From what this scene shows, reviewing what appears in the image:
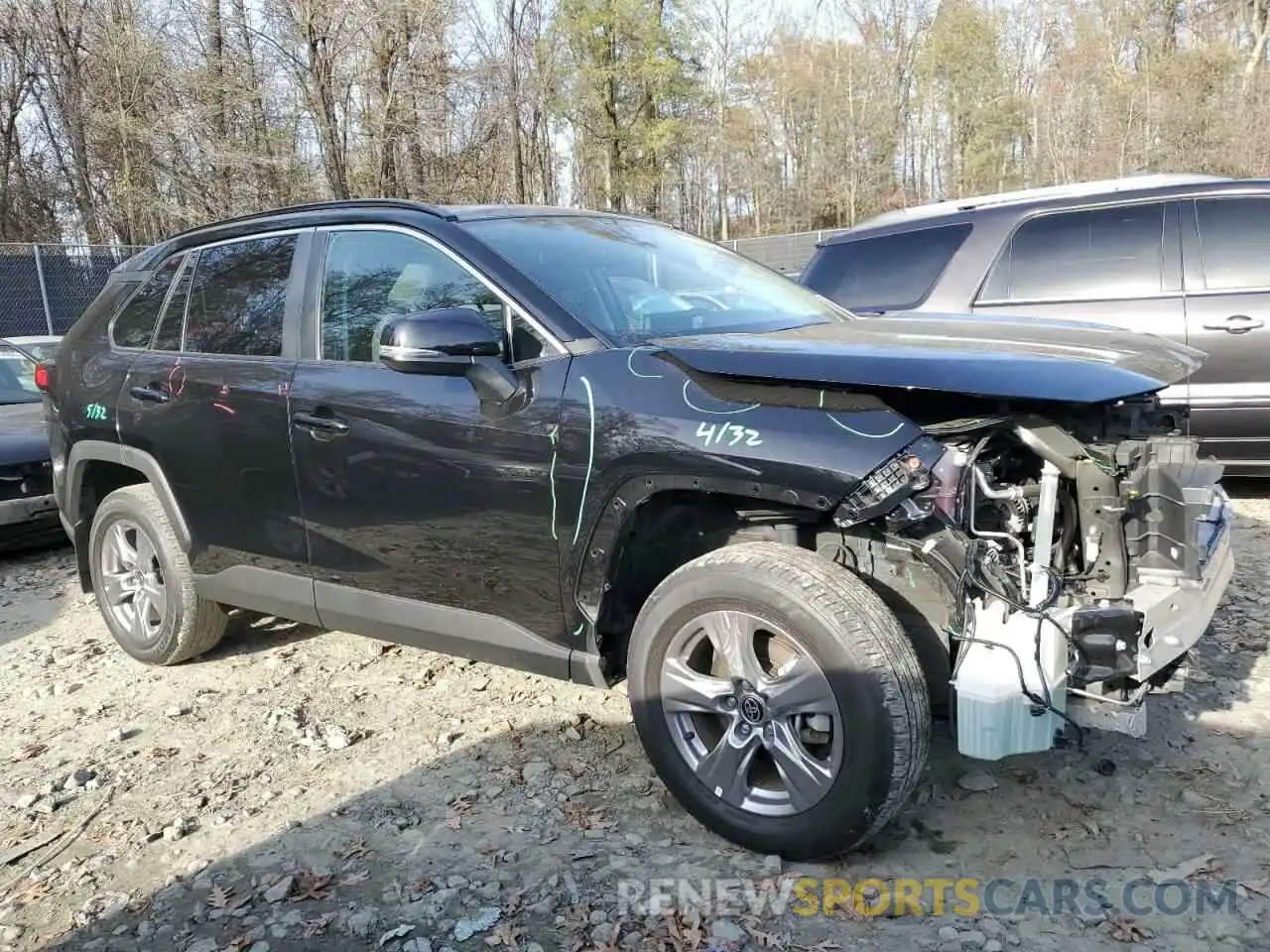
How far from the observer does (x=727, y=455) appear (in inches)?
99.0

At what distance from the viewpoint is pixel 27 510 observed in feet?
20.0

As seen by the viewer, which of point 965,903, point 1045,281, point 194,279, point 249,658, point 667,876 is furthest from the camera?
point 1045,281

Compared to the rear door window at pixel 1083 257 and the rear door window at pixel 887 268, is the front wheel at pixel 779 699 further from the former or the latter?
the rear door window at pixel 1083 257

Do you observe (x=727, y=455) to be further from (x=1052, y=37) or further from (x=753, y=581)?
(x=1052, y=37)

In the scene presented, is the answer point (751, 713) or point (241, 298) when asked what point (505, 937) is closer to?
point (751, 713)

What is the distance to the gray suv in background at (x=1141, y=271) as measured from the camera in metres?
5.29

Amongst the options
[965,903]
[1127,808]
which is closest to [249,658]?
[965,903]

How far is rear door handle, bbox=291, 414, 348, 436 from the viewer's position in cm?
327

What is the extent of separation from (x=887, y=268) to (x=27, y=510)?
5.68m

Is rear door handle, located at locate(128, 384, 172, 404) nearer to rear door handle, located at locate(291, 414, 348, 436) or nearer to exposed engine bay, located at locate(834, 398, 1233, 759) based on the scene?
rear door handle, located at locate(291, 414, 348, 436)

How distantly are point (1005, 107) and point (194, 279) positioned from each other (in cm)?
3615

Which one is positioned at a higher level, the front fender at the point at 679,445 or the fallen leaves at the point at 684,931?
the front fender at the point at 679,445

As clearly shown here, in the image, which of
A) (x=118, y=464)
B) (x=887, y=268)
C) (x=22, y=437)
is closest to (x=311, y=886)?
(x=118, y=464)

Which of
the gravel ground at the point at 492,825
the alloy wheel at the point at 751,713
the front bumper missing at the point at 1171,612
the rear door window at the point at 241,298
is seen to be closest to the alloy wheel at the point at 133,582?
the gravel ground at the point at 492,825
